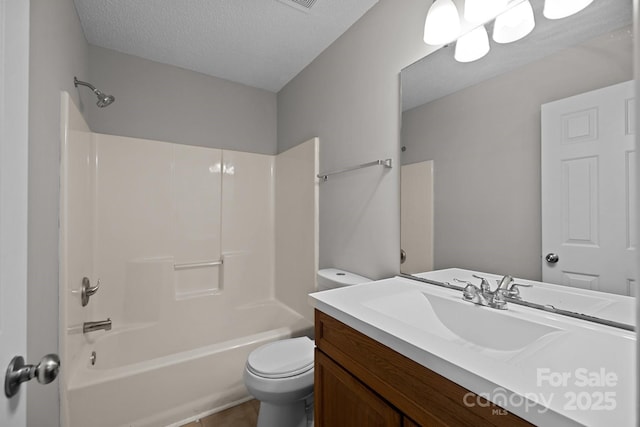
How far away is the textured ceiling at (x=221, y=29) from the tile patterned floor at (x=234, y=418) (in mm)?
2413

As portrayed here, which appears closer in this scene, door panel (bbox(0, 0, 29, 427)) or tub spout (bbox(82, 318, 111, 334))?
door panel (bbox(0, 0, 29, 427))

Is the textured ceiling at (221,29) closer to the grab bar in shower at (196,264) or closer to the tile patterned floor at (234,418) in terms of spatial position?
the grab bar in shower at (196,264)

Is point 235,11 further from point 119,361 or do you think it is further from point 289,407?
point 119,361

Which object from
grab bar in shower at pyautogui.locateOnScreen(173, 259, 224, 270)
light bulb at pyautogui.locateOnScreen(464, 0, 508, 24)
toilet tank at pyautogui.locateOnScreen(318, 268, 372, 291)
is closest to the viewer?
light bulb at pyautogui.locateOnScreen(464, 0, 508, 24)

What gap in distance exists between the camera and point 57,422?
1201 mm

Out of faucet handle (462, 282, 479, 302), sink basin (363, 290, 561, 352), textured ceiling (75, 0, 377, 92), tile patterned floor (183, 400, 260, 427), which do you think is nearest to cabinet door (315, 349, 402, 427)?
sink basin (363, 290, 561, 352)

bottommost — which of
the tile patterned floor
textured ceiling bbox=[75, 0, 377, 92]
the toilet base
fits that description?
the tile patterned floor

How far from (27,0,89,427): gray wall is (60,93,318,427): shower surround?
9 centimetres

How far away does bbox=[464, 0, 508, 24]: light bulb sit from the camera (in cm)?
105

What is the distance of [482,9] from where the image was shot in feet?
3.58

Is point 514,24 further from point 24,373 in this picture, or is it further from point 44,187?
point 44,187

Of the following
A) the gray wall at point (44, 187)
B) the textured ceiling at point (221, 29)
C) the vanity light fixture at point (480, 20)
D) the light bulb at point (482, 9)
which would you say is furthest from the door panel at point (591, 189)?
the gray wall at point (44, 187)

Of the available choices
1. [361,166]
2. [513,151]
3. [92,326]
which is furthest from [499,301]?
[92,326]

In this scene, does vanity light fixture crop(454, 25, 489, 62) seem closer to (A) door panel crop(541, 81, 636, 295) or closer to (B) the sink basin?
(A) door panel crop(541, 81, 636, 295)
